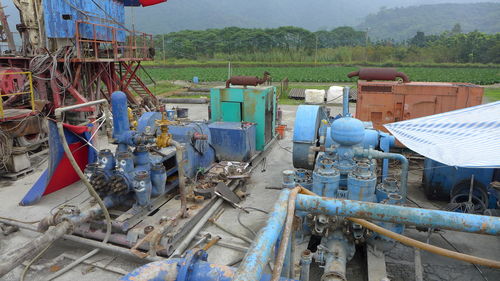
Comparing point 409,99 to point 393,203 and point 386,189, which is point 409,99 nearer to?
point 386,189

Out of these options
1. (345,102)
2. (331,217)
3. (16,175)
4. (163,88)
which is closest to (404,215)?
(331,217)

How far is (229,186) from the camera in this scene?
6.69 meters

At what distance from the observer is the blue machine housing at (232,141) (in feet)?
25.0

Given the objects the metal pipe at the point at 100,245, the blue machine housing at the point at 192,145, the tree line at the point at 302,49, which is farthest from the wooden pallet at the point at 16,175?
the tree line at the point at 302,49

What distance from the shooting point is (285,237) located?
1602 mm

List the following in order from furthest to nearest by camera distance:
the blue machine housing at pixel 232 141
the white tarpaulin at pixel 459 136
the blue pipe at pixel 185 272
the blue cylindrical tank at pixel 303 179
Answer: the blue machine housing at pixel 232 141 < the blue cylindrical tank at pixel 303 179 < the white tarpaulin at pixel 459 136 < the blue pipe at pixel 185 272

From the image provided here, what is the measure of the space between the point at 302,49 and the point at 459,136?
2224 inches

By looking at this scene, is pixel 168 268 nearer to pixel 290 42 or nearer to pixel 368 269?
pixel 368 269

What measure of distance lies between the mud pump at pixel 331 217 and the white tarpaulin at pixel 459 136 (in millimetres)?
421

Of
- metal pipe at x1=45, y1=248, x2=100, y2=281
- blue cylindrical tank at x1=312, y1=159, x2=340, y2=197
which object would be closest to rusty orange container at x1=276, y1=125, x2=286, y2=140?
blue cylindrical tank at x1=312, y1=159, x2=340, y2=197

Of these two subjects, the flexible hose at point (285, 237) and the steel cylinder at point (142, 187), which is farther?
the steel cylinder at point (142, 187)

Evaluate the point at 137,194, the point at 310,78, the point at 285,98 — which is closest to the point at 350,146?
the point at 137,194

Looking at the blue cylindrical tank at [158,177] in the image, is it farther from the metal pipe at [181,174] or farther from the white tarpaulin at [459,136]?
the white tarpaulin at [459,136]

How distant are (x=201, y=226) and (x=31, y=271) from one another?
220cm
